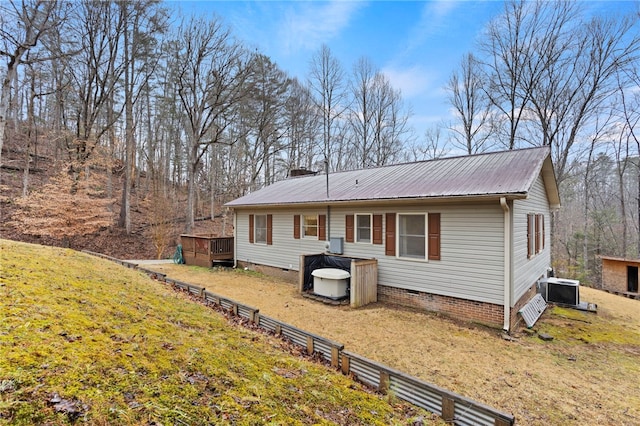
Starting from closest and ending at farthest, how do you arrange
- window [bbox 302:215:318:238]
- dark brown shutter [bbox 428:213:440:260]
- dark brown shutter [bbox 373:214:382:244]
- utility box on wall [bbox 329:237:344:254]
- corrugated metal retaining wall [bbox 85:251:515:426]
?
corrugated metal retaining wall [bbox 85:251:515:426] < dark brown shutter [bbox 428:213:440:260] < dark brown shutter [bbox 373:214:382:244] < utility box on wall [bbox 329:237:344:254] < window [bbox 302:215:318:238]

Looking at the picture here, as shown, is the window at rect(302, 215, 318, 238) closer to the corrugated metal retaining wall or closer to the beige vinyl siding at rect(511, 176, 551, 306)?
the corrugated metal retaining wall

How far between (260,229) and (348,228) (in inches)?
183

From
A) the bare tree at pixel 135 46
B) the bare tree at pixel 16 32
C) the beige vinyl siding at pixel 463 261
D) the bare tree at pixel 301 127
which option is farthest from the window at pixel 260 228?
the bare tree at pixel 301 127

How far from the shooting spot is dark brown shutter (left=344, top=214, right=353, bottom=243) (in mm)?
9438

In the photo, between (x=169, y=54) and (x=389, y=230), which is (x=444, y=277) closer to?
(x=389, y=230)

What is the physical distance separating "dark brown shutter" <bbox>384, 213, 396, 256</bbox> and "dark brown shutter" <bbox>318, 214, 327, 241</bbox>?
2.39 m

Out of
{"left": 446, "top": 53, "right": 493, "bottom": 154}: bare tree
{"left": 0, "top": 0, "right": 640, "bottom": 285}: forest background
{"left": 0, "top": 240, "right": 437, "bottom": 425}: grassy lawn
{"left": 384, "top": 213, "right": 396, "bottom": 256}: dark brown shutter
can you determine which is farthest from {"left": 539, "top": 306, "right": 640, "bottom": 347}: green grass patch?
{"left": 446, "top": 53, "right": 493, "bottom": 154}: bare tree

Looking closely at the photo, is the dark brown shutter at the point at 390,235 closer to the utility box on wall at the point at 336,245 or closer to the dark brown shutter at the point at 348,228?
the dark brown shutter at the point at 348,228

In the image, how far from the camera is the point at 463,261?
719 centimetres

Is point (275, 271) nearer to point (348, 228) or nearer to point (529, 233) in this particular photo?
point (348, 228)

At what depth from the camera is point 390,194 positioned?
8336 millimetres

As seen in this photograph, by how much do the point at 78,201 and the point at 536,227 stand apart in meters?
17.5

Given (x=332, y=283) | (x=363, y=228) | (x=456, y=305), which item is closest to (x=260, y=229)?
(x=363, y=228)

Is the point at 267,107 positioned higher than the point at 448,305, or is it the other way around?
the point at 267,107
